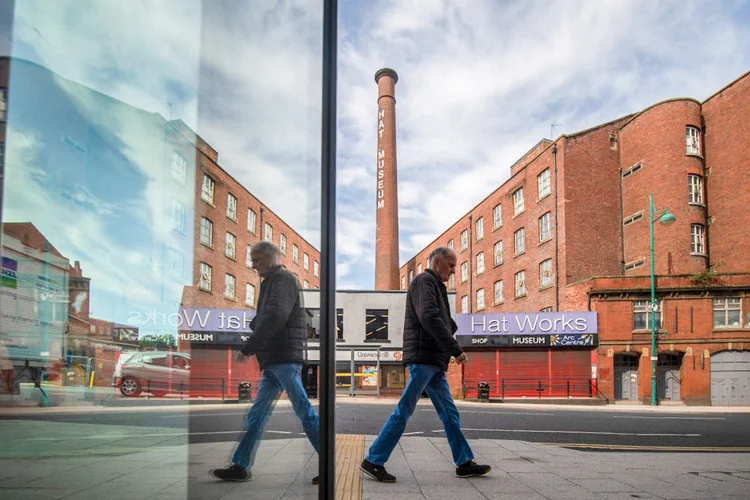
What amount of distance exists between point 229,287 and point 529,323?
23.3 m

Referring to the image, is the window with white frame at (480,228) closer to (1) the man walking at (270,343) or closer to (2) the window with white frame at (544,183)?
(2) the window with white frame at (544,183)

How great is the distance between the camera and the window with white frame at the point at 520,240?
28281 mm

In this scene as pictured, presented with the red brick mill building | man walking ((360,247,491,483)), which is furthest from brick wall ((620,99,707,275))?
man walking ((360,247,491,483))

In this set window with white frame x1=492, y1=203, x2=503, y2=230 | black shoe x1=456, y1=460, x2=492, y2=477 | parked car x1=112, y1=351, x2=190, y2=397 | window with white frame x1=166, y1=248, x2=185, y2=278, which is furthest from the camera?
window with white frame x1=492, y1=203, x2=503, y2=230

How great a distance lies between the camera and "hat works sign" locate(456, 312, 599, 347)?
22.1 metres

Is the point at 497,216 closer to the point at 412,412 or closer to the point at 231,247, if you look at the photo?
the point at 412,412

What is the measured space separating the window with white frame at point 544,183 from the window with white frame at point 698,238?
684cm

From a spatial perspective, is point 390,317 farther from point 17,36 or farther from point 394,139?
point 17,36

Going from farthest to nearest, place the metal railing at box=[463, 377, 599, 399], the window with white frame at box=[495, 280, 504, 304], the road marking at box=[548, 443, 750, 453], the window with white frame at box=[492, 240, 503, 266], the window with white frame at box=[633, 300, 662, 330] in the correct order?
1. the window with white frame at box=[492, 240, 503, 266]
2. the window with white frame at box=[495, 280, 504, 304]
3. the metal railing at box=[463, 377, 599, 399]
4. the window with white frame at box=[633, 300, 662, 330]
5. the road marking at box=[548, 443, 750, 453]

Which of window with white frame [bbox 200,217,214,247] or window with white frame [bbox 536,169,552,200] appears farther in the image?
window with white frame [bbox 536,169,552,200]

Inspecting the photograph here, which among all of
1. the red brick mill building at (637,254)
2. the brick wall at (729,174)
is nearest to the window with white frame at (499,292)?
the red brick mill building at (637,254)

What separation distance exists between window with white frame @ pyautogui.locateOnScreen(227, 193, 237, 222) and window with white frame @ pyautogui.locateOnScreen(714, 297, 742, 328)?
24627 mm

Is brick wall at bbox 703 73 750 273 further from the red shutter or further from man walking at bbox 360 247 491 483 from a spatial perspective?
man walking at bbox 360 247 491 483

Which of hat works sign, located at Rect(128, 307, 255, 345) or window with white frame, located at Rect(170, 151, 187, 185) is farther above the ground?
window with white frame, located at Rect(170, 151, 187, 185)
